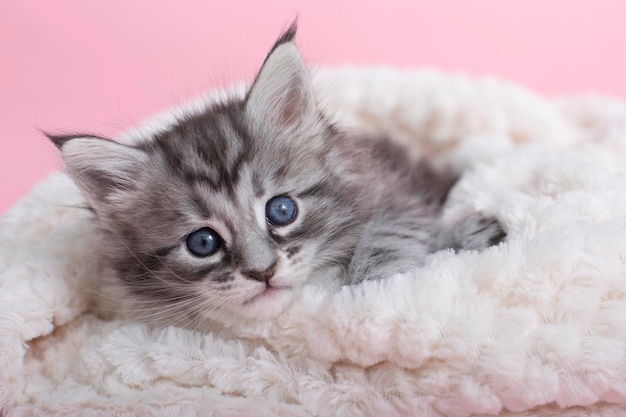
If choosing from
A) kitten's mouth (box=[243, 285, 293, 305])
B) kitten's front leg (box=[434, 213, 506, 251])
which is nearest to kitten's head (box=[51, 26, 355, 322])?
kitten's mouth (box=[243, 285, 293, 305])

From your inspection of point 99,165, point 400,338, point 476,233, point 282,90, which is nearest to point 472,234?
point 476,233

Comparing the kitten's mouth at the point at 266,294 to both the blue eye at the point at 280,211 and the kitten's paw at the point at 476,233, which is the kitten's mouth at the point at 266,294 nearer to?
the blue eye at the point at 280,211

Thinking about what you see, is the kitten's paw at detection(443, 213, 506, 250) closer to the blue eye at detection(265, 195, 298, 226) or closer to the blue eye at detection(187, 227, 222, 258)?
the blue eye at detection(265, 195, 298, 226)

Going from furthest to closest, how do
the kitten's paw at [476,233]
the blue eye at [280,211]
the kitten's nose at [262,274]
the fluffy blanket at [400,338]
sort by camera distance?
the kitten's paw at [476,233] → the blue eye at [280,211] → the kitten's nose at [262,274] → the fluffy blanket at [400,338]

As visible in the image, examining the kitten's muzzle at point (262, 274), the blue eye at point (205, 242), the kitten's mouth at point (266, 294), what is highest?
the blue eye at point (205, 242)

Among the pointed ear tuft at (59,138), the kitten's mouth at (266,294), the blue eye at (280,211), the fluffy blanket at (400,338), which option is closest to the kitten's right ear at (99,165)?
the pointed ear tuft at (59,138)

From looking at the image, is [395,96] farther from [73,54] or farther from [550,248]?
[73,54]

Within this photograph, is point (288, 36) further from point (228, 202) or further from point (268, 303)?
point (268, 303)

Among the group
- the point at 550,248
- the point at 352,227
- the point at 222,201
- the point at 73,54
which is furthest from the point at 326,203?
the point at 73,54
